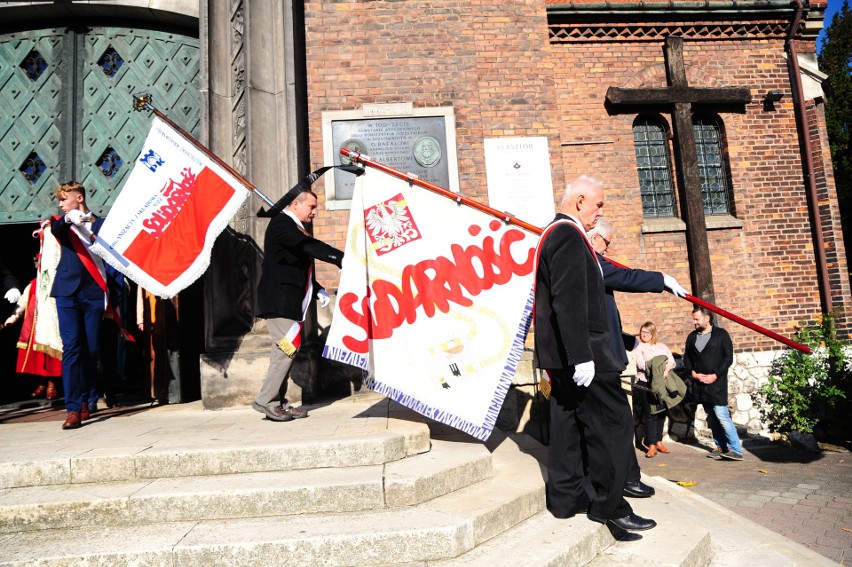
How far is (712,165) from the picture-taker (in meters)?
9.66

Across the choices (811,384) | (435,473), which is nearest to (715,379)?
(811,384)

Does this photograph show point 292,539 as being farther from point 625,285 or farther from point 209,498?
point 625,285

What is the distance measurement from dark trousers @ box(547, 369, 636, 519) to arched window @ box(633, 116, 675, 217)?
6898mm

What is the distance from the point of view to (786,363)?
8352 millimetres

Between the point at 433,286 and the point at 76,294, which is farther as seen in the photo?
the point at 76,294

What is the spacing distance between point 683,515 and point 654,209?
6.86 metres

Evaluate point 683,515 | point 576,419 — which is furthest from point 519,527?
point 683,515

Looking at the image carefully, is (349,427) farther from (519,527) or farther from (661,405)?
(661,405)

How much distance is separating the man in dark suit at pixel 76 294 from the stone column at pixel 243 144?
109cm

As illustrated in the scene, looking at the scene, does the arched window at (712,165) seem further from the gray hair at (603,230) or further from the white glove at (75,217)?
the white glove at (75,217)

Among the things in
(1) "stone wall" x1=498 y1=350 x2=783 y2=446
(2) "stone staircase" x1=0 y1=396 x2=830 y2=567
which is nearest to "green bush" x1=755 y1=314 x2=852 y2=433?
(1) "stone wall" x1=498 y1=350 x2=783 y2=446

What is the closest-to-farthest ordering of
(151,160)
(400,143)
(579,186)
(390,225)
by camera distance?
(579,186), (390,225), (151,160), (400,143)

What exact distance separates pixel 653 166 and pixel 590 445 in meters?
7.51

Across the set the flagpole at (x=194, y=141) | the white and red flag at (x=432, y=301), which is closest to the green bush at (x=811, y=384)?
the white and red flag at (x=432, y=301)
